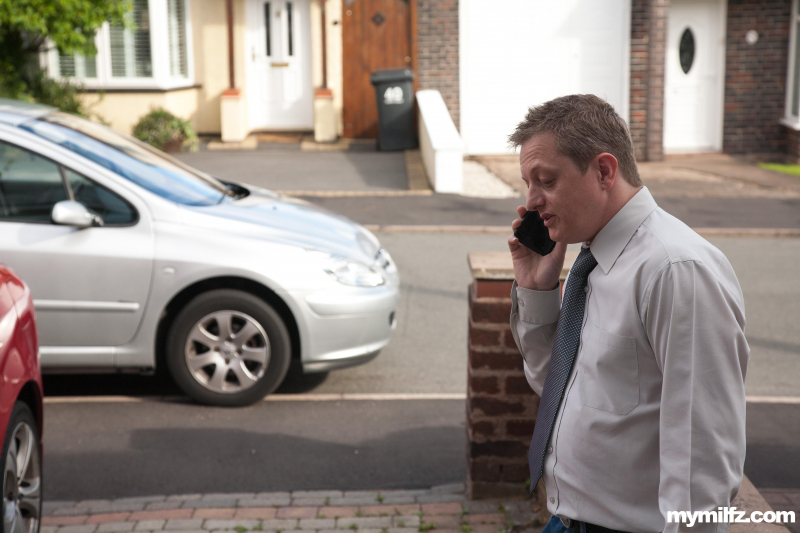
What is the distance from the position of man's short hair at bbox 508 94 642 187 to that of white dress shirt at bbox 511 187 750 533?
0.12m

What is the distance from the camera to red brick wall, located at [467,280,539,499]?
3.92 meters

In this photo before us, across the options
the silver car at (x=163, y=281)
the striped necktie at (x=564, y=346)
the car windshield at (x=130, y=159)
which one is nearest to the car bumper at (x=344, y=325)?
the silver car at (x=163, y=281)

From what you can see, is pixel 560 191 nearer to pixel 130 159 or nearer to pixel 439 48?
pixel 130 159

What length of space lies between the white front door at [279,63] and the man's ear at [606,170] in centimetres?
1745

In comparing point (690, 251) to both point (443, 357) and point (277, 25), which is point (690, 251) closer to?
point (443, 357)

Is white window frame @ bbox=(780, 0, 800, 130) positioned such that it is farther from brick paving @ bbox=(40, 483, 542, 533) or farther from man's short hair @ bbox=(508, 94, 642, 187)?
man's short hair @ bbox=(508, 94, 642, 187)

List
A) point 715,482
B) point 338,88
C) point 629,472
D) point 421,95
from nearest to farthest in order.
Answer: point 715,482, point 629,472, point 421,95, point 338,88

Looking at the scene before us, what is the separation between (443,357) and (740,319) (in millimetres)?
4897

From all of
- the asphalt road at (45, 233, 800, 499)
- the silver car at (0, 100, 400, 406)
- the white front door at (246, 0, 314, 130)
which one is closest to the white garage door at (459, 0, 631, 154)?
the white front door at (246, 0, 314, 130)

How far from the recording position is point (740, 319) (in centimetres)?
183

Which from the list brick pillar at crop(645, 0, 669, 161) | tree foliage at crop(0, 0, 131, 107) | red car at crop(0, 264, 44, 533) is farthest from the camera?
brick pillar at crop(645, 0, 669, 161)

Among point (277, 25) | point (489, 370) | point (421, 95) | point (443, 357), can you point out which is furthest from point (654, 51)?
point (489, 370)

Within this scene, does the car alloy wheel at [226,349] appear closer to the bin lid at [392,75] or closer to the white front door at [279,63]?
the bin lid at [392,75]

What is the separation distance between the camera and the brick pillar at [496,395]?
3.92m
